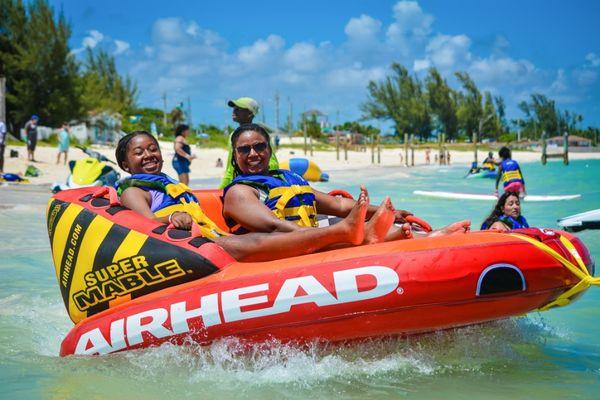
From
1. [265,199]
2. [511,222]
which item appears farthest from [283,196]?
[511,222]

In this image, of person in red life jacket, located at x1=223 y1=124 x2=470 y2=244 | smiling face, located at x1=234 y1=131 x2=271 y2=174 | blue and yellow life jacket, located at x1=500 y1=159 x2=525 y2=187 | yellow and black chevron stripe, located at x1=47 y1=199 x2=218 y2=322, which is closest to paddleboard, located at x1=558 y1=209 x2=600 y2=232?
blue and yellow life jacket, located at x1=500 y1=159 x2=525 y2=187

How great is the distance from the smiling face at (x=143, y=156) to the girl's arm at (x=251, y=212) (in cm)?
62

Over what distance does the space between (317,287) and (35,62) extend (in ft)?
80.0

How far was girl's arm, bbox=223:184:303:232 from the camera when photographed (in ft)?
11.1

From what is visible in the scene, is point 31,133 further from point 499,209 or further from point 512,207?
point 512,207

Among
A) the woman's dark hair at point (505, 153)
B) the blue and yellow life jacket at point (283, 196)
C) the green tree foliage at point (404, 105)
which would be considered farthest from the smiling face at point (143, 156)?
the green tree foliage at point (404, 105)

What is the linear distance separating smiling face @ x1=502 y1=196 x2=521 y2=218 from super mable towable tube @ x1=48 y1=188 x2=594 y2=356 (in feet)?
7.65

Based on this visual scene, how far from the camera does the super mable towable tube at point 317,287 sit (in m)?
2.94

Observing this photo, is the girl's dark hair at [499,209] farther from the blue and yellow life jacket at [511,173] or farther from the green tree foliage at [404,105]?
the green tree foliage at [404,105]

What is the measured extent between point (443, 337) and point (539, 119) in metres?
80.9

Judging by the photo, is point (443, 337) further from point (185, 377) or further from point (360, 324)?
point (185, 377)

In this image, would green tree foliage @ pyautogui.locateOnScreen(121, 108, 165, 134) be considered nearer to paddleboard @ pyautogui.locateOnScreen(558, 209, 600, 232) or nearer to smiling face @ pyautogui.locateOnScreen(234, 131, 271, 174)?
paddleboard @ pyautogui.locateOnScreen(558, 209, 600, 232)

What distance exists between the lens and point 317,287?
3.00 meters

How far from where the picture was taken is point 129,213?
362 centimetres
